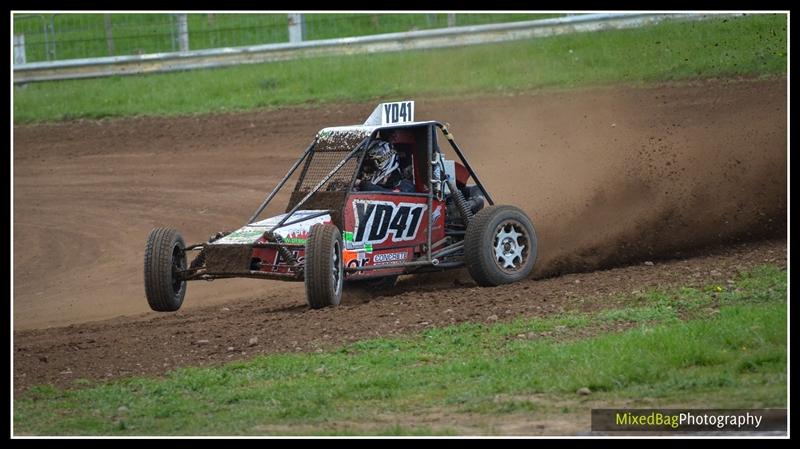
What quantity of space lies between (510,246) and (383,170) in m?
1.38

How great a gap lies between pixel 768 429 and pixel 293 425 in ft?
8.85

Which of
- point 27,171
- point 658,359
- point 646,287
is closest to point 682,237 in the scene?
point 646,287

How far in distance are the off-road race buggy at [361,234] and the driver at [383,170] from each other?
97 mm

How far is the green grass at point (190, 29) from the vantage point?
22609 mm

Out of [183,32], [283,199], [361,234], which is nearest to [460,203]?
[361,234]

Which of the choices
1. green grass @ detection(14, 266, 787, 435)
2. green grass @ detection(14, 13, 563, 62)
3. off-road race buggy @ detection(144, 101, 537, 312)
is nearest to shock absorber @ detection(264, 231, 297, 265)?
off-road race buggy @ detection(144, 101, 537, 312)

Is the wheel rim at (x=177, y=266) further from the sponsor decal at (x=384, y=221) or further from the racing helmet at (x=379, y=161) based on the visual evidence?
the racing helmet at (x=379, y=161)

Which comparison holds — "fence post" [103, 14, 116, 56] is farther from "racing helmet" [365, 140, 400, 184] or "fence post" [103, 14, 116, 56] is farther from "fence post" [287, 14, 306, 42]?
"racing helmet" [365, 140, 400, 184]

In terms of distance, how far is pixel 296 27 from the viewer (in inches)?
886

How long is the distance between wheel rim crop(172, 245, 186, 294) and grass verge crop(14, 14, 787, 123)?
893 cm

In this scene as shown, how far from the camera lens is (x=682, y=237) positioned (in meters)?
12.3

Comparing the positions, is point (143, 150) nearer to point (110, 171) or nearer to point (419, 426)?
point (110, 171)

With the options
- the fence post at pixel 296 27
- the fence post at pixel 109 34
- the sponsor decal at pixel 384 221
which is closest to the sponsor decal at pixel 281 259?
the sponsor decal at pixel 384 221

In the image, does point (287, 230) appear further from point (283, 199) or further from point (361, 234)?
point (283, 199)
